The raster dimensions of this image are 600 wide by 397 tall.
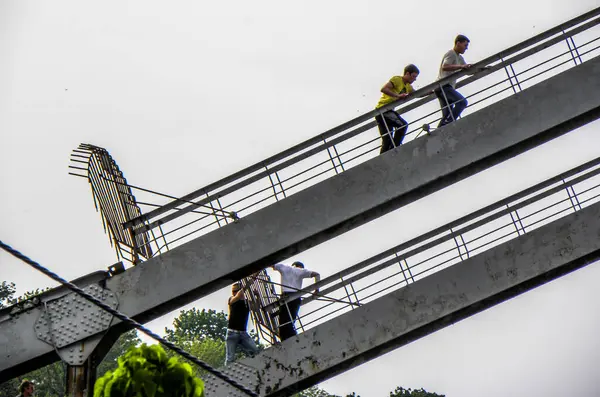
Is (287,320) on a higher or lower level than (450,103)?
lower

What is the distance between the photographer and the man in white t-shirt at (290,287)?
11906 millimetres

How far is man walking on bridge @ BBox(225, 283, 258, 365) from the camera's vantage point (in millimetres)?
11984

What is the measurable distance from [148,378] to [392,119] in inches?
257

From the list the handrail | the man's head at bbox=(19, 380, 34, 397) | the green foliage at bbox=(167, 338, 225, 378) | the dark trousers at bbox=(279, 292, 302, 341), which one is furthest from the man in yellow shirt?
the green foliage at bbox=(167, 338, 225, 378)

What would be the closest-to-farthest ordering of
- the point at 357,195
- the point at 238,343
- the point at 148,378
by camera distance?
the point at 148,378
the point at 357,195
the point at 238,343

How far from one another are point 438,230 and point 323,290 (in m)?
1.64

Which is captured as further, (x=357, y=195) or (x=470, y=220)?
(x=470, y=220)

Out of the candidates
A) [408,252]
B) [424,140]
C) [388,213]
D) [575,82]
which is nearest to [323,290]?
[408,252]

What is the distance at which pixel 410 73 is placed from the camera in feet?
39.6

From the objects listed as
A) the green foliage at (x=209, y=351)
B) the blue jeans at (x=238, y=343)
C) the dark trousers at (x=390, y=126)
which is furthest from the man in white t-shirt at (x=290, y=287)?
the green foliage at (x=209, y=351)

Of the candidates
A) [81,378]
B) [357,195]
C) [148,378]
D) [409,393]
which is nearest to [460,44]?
[357,195]

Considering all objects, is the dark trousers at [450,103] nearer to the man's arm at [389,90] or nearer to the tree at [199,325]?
the man's arm at [389,90]

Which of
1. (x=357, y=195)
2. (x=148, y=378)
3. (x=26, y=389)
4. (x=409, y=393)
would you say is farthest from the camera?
(x=409, y=393)

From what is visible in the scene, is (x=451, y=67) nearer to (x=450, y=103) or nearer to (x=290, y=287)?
(x=450, y=103)
